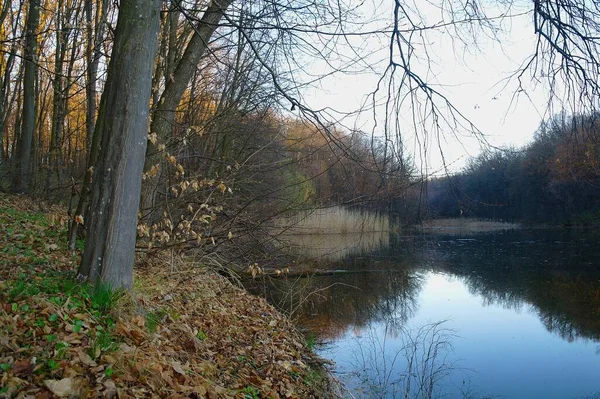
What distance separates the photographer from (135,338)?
13.8 ft

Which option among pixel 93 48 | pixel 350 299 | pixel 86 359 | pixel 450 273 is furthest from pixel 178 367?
pixel 450 273

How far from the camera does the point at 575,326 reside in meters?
11.5

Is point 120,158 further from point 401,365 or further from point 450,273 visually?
point 450,273

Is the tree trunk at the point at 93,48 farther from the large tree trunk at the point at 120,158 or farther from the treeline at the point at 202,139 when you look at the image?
the large tree trunk at the point at 120,158

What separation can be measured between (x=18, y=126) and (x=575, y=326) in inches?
730

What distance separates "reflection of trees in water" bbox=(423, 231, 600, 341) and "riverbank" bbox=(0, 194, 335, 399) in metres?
4.09

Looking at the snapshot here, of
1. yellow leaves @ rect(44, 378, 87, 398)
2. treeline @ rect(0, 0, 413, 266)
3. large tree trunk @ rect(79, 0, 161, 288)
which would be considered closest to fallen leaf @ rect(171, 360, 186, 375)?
yellow leaves @ rect(44, 378, 87, 398)

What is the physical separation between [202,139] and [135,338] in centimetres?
945

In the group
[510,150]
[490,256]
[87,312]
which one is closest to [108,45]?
[87,312]

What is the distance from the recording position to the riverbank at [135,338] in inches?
132

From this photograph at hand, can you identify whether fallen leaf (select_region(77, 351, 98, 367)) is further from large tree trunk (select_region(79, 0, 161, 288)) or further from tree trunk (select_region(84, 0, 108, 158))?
tree trunk (select_region(84, 0, 108, 158))

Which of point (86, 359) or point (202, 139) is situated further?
point (202, 139)

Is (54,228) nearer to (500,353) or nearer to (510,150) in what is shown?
(510,150)

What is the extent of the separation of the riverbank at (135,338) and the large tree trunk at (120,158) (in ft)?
0.94
